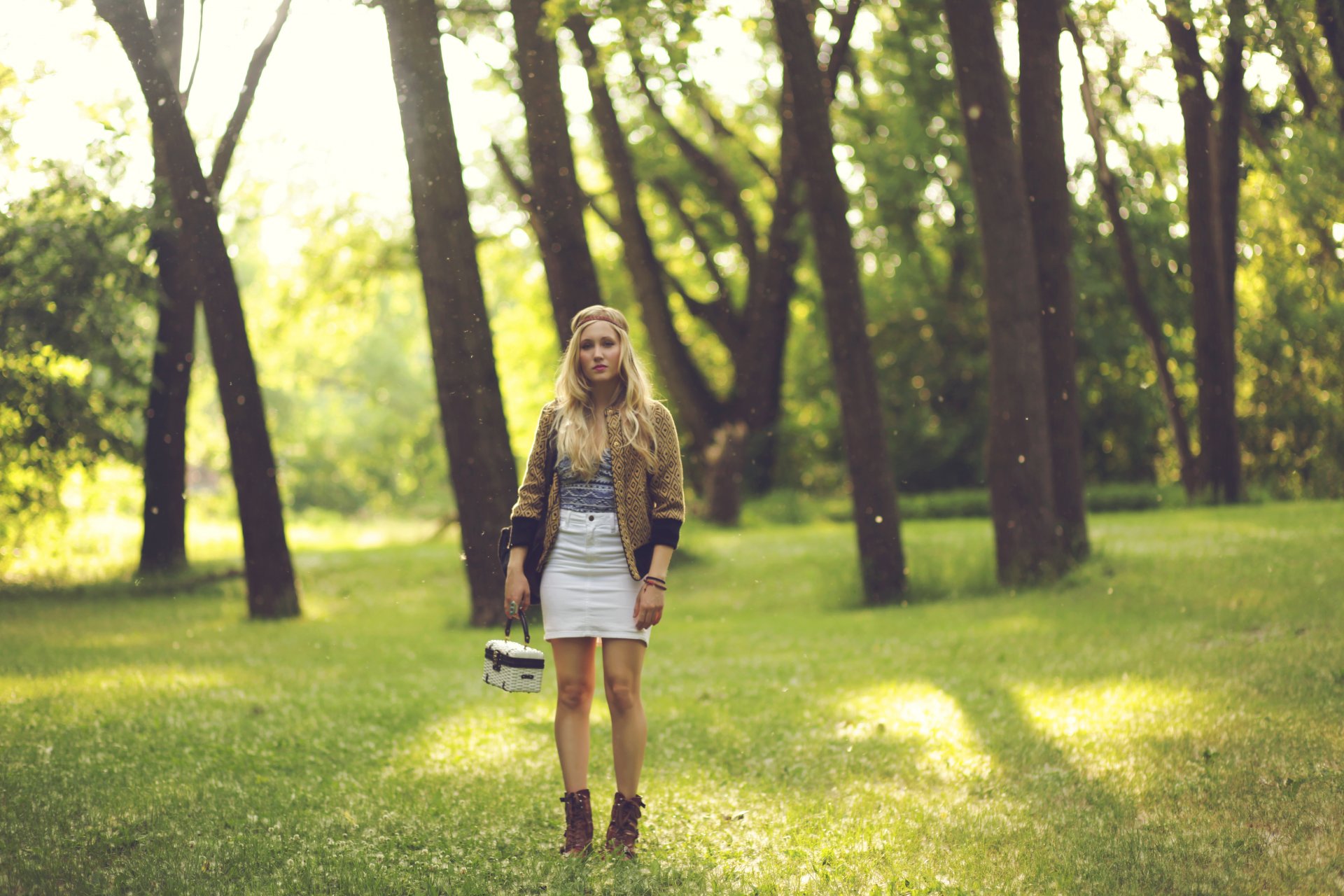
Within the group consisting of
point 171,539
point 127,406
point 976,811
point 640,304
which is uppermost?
point 640,304

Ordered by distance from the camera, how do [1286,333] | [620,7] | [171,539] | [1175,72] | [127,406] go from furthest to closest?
1. [1286,333]
2. [171,539]
3. [127,406]
4. [1175,72]
5. [620,7]

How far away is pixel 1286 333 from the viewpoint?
27406mm

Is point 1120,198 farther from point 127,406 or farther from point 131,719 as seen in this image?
point 131,719

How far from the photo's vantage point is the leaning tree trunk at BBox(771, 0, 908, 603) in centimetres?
1369

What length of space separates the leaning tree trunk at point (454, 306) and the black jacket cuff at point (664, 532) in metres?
6.91

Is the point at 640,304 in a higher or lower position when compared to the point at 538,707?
higher

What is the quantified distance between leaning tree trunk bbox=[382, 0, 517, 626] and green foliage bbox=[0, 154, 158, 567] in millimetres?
4971

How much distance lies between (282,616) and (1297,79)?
13.3 metres

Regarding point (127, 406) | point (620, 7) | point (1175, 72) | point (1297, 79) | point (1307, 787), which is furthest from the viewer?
point (127, 406)

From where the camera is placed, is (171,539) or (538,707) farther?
(171,539)

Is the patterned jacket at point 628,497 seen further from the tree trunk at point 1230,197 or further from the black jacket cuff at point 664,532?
the tree trunk at point 1230,197

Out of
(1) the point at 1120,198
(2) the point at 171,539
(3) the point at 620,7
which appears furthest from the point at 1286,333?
(2) the point at 171,539

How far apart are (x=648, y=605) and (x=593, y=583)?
0.24 metres

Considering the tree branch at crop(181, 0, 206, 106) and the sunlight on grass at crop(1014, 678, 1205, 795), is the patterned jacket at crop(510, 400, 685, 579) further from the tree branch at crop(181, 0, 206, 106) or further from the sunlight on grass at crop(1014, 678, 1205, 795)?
the tree branch at crop(181, 0, 206, 106)
